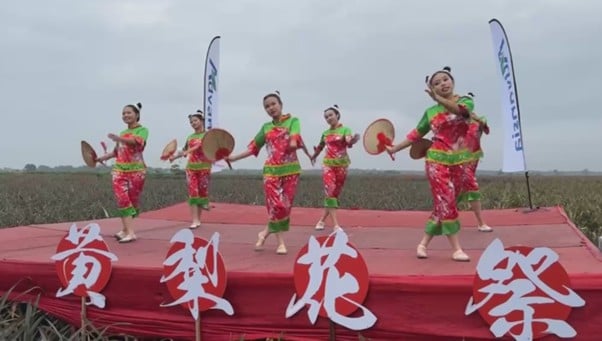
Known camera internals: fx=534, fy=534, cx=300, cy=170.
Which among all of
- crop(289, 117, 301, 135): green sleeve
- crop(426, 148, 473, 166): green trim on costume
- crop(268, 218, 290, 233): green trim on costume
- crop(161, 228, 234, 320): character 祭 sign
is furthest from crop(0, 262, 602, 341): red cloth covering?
crop(289, 117, 301, 135): green sleeve

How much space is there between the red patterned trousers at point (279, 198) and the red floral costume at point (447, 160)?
1400 millimetres

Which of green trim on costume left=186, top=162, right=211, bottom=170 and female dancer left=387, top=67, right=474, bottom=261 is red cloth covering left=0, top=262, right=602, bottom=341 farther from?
green trim on costume left=186, top=162, right=211, bottom=170

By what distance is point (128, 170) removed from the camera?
6.11m

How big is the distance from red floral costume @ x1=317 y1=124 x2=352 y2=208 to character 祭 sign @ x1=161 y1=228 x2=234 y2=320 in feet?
11.7

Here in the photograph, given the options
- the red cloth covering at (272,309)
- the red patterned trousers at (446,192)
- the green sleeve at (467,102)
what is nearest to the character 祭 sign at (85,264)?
the red cloth covering at (272,309)

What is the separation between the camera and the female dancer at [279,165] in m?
5.09

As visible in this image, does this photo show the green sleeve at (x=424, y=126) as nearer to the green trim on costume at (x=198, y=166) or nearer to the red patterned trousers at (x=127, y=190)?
the red patterned trousers at (x=127, y=190)

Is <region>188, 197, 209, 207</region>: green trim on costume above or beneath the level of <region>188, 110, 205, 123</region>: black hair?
beneath

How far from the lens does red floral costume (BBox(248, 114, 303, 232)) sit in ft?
16.7

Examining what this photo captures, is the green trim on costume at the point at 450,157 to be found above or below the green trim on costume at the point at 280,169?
above

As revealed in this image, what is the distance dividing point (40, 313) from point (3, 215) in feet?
24.0

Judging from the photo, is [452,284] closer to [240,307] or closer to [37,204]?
[240,307]

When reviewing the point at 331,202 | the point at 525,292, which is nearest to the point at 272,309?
the point at 525,292

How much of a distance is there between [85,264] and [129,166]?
6.97 feet
